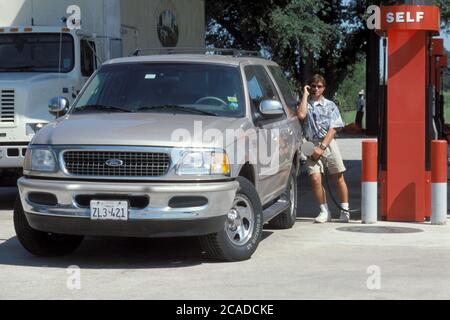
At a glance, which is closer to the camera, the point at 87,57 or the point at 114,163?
the point at 114,163

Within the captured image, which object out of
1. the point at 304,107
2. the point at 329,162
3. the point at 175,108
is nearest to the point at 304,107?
the point at 304,107

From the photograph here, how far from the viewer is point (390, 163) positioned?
10.9 m

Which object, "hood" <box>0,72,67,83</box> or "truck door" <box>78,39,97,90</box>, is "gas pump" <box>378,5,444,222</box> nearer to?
"truck door" <box>78,39,97,90</box>

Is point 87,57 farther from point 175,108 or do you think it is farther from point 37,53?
point 175,108

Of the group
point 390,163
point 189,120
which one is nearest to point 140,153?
point 189,120

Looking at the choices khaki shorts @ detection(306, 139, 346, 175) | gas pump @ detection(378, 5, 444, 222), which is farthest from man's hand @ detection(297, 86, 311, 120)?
gas pump @ detection(378, 5, 444, 222)

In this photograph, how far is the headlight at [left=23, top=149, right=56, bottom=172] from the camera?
26.2 ft

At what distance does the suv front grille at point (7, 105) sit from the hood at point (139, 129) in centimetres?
380

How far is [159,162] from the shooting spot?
7738mm

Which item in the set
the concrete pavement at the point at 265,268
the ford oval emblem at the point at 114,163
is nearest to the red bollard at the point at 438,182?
the concrete pavement at the point at 265,268

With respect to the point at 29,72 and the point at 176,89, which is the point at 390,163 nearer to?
the point at 176,89

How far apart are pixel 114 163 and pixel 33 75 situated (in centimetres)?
535

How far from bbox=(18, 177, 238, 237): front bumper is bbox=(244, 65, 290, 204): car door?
1.06 metres

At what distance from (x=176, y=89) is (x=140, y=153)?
56.7 inches
